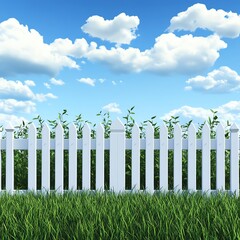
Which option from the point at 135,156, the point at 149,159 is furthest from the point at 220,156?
the point at 135,156

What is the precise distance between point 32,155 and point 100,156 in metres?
1.03

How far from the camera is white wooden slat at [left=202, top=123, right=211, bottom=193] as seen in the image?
6.44 m

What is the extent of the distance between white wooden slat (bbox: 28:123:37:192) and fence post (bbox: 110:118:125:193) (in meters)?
1.15

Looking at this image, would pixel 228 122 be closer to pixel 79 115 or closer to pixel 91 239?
pixel 79 115

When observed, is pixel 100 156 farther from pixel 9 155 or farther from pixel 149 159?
pixel 9 155

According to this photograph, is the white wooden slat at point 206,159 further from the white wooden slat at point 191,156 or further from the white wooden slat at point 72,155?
the white wooden slat at point 72,155

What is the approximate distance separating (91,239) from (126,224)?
390 millimetres

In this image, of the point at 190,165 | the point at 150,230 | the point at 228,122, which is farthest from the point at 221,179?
the point at 150,230

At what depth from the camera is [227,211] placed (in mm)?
4023

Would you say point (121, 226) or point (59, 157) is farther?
point (59, 157)

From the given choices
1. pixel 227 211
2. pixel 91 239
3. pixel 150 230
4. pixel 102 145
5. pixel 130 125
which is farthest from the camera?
pixel 130 125

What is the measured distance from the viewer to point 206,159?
21.3 feet

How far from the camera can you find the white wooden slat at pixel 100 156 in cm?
632

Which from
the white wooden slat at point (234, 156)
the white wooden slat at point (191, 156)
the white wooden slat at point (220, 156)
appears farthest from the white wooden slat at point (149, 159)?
the white wooden slat at point (234, 156)
